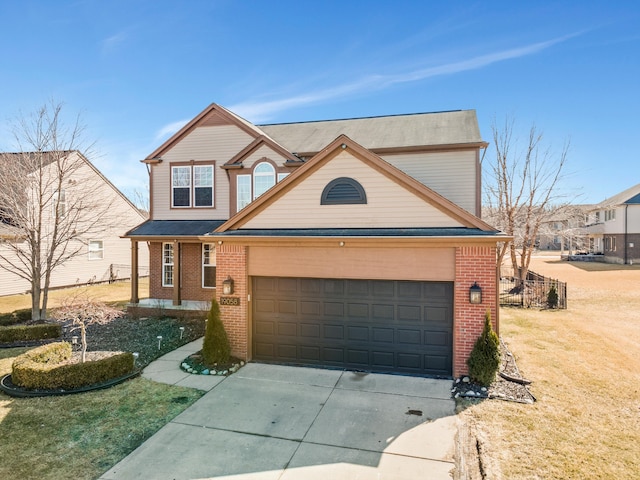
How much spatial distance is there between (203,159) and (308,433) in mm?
13588

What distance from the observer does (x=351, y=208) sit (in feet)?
31.8

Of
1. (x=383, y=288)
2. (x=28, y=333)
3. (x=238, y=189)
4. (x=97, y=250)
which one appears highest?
(x=238, y=189)

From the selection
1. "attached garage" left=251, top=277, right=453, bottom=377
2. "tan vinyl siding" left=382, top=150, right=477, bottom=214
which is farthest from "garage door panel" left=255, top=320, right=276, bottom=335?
"tan vinyl siding" left=382, top=150, right=477, bottom=214

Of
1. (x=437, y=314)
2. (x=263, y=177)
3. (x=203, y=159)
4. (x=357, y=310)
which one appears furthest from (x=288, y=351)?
(x=203, y=159)

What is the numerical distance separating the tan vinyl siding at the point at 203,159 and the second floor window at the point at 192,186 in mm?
241

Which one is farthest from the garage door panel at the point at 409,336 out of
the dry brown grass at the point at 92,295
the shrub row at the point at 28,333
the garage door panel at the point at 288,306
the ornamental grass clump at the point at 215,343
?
the dry brown grass at the point at 92,295

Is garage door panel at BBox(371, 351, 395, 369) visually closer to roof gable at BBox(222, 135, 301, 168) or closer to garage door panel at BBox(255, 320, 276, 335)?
garage door panel at BBox(255, 320, 276, 335)

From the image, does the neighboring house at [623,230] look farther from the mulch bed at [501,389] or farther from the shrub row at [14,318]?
the shrub row at [14,318]

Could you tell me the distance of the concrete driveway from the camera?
5.36 meters

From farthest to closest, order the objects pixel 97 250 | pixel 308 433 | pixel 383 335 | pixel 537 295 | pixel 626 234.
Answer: pixel 626 234
pixel 97 250
pixel 537 295
pixel 383 335
pixel 308 433

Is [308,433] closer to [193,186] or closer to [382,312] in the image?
[382,312]

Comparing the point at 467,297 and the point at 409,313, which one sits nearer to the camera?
the point at 467,297

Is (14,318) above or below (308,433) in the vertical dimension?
above

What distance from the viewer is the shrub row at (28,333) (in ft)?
39.3
